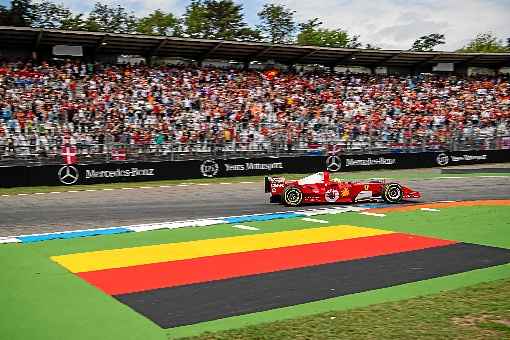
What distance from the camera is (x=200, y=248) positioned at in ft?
35.7

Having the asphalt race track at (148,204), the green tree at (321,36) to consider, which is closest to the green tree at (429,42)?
the green tree at (321,36)

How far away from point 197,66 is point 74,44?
8.01m

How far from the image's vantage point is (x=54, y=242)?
11.4 m

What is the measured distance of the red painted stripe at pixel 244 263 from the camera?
8312mm

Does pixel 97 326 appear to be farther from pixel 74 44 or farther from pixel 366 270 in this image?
pixel 74 44

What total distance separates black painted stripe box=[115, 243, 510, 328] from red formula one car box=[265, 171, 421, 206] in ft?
21.7

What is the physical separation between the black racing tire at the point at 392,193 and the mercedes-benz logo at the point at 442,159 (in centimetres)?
1700

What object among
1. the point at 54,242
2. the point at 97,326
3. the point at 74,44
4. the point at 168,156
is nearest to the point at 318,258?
the point at 97,326

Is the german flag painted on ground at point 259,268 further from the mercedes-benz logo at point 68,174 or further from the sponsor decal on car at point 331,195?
the mercedes-benz logo at point 68,174

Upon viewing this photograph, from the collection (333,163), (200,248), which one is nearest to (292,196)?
(200,248)

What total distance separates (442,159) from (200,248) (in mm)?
25691

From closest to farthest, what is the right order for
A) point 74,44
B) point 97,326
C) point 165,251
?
point 97,326, point 165,251, point 74,44

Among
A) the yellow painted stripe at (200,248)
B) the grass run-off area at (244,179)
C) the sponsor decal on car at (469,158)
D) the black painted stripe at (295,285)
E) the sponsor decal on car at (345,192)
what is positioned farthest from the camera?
the sponsor decal on car at (469,158)

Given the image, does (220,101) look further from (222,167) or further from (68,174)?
(68,174)
